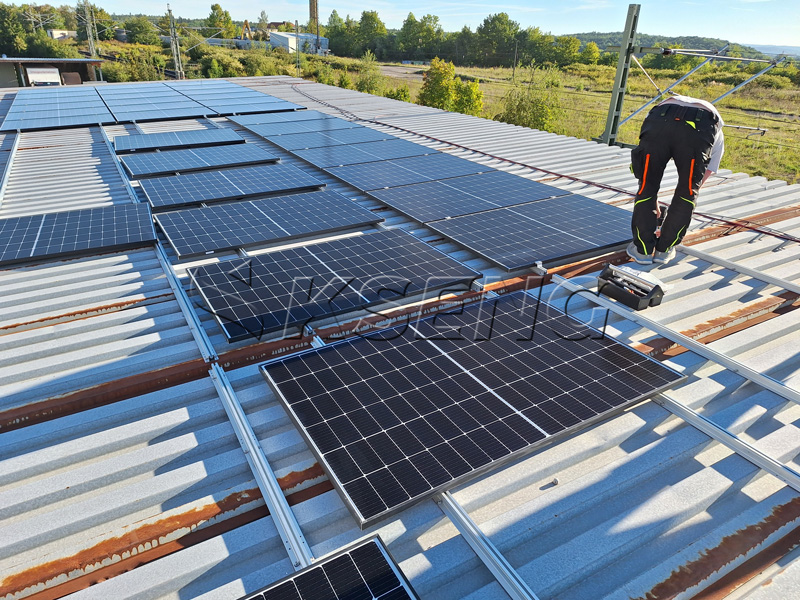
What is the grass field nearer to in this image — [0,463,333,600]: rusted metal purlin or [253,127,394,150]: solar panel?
[253,127,394,150]: solar panel

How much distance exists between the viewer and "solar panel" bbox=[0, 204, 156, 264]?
11.1 m

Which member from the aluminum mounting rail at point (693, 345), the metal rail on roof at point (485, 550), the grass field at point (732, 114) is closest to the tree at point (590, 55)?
the grass field at point (732, 114)

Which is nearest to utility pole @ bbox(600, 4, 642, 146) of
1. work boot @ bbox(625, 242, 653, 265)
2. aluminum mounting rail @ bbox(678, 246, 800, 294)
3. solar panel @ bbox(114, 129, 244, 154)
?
aluminum mounting rail @ bbox(678, 246, 800, 294)

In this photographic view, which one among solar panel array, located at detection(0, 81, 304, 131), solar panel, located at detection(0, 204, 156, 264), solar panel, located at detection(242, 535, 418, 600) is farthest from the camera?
solar panel array, located at detection(0, 81, 304, 131)

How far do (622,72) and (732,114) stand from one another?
2014 inches

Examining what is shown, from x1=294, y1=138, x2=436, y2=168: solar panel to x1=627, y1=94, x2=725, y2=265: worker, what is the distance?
9570mm

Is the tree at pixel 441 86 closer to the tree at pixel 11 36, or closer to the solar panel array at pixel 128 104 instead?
the solar panel array at pixel 128 104

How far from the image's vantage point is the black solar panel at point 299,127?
21.8m

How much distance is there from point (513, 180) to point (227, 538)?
13156 millimetres

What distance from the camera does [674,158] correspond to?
10023 millimetres

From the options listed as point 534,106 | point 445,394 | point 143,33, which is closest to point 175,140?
point 445,394

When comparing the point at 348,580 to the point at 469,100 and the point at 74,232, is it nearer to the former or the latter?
the point at 74,232

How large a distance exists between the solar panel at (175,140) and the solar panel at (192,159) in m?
0.49

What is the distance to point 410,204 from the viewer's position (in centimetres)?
1353
